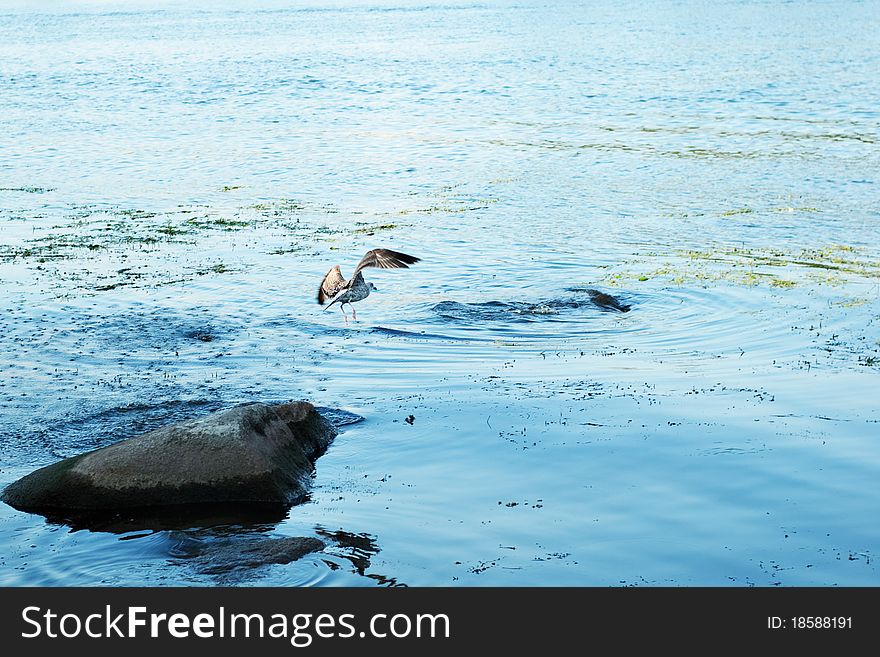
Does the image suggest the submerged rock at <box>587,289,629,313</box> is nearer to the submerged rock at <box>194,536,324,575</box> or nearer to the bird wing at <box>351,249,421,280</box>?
the bird wing at <box>351,249,421,280</box>

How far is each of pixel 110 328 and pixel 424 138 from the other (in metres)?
20.1

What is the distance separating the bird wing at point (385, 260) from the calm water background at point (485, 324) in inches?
51.8

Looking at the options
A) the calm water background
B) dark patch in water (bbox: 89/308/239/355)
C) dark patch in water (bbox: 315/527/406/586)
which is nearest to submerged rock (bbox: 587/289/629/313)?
the calm water background

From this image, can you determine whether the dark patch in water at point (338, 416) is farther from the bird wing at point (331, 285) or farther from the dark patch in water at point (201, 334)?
the dark patch in water at point (201, 334)

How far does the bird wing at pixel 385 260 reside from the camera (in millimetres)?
12266

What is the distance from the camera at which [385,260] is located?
1244 centimetres

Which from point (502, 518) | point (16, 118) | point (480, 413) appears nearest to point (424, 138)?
point (16, 118)

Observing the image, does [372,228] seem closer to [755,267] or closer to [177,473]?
[755,267]

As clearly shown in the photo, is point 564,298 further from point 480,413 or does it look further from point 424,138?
point 424,138

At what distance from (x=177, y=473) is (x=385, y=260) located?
14.2ft

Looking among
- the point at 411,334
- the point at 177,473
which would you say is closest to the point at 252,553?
the point at 177,473

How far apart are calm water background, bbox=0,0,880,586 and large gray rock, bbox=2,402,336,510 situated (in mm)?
321

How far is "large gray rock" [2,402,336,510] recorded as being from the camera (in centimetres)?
891

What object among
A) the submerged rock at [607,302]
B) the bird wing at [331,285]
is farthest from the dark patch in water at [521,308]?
the bird wing at [331,285]
